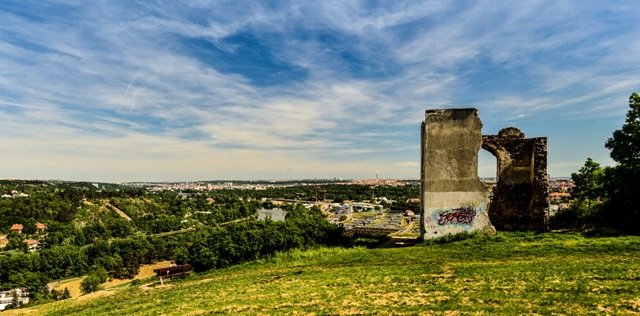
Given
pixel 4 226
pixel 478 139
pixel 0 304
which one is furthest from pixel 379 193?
pixel 478 139

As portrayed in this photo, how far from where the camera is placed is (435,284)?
34.3 feet

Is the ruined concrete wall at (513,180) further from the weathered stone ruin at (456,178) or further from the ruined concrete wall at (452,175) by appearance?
the ruined concrete wall at (452,175)

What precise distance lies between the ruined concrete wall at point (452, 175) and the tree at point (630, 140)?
6.85 m

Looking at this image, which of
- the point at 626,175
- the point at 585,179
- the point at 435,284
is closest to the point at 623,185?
the point at 626,175

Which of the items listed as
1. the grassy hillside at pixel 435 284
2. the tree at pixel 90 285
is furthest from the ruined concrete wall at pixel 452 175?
the tree at pixel 90 285

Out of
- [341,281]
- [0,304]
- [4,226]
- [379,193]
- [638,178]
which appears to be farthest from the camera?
[379,193]

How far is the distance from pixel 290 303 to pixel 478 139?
12554 millimetres

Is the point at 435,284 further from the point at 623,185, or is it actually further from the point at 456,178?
the point at 623,185

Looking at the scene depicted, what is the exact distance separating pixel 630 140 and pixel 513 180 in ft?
17.6

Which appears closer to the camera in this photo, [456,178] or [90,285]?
[456,178]

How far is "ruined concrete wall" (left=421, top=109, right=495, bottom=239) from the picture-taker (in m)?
17.8

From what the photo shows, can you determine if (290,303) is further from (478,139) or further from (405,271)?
(478,139)

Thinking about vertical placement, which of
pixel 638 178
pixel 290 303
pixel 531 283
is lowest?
pixel 290 303

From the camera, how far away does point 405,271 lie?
41.1 feet
